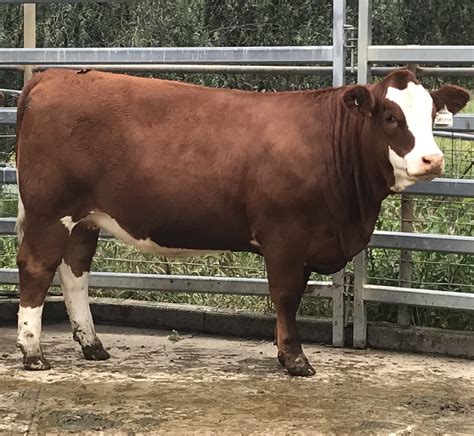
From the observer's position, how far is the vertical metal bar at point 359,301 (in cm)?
631

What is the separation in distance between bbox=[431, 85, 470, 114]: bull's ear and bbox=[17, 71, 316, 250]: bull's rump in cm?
91

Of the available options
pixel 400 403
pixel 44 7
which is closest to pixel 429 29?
pixel 44 7

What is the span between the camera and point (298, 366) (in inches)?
223

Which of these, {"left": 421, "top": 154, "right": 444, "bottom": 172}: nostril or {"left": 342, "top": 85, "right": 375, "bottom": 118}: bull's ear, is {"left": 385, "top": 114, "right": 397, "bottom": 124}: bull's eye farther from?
{"left": 421, "top": 154, "right": 444, "bottom": 172}: nostril

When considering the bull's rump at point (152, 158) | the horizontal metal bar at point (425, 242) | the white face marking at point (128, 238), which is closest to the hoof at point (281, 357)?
the bull's rump at point (152, 158)

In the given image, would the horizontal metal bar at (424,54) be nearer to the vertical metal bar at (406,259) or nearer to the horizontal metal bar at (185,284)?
the vertical metal bar at (406,259)

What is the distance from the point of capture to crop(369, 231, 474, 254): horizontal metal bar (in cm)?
605

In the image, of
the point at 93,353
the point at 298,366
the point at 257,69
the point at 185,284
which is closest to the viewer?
the point at 298,366

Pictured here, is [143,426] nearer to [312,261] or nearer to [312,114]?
[312,261]

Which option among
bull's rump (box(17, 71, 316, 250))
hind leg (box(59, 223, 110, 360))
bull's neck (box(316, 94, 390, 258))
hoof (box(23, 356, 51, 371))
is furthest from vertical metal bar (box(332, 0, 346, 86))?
hoof (box(23, 356, 51, 371))

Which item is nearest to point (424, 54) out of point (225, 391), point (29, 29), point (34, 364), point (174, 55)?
point (174, 55)

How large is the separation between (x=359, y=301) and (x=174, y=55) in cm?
203

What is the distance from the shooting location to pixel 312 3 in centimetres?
1177

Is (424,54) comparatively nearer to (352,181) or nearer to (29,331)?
(352,181)
